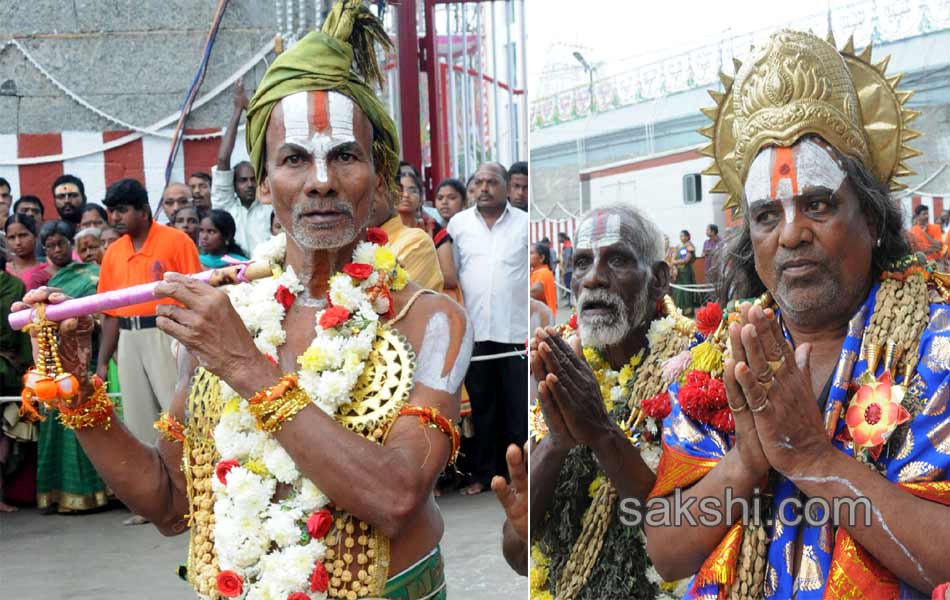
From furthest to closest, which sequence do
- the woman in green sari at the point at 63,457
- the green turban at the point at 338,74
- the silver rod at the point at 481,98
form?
the silver rod at the point at 481,98 → the woman in green sari at the point at 63,457 → the green turban at the point at 338,74

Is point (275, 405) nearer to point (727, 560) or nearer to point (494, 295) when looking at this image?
point (727, 560)

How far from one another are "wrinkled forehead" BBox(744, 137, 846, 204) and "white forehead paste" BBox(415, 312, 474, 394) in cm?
79

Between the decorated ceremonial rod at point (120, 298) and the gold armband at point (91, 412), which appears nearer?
the decorated ceremonial rod at point (120, 298)

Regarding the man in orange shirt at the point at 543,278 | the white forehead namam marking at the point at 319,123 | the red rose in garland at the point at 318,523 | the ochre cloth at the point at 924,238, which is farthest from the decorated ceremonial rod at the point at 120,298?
the ochre cloth at the point at 924,238

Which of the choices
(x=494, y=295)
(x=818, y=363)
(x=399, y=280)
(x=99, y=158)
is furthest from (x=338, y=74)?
(x=99, y=158)

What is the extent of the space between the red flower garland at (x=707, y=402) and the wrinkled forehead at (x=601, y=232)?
14.6 inches

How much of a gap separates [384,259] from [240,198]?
5.23 meters

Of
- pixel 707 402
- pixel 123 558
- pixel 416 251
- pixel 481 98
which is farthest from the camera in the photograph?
pixel 481 98

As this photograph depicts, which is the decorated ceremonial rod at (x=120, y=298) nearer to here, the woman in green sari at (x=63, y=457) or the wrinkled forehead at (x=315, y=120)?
the wrinkled forehead at (x=315, y=120)

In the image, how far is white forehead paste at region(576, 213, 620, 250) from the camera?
2.30m

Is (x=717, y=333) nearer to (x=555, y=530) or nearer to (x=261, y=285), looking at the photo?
(x=555, y=530)

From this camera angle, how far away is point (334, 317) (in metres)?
A: 2.52

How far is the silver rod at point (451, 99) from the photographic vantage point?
8.65 meters

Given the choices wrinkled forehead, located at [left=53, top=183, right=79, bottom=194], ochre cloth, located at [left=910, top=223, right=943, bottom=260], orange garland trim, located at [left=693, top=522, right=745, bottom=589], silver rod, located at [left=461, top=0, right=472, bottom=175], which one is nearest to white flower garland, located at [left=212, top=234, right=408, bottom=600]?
orange garland trim, located at [left=693, top=522, right=745, bottom=589]
